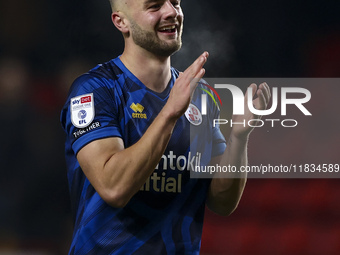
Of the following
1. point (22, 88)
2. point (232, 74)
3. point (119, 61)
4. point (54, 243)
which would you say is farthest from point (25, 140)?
point (119, 61)

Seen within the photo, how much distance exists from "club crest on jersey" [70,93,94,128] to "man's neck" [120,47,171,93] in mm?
Result: 204

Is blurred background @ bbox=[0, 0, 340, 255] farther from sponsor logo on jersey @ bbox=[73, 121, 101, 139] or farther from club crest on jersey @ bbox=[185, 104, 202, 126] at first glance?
sponsor logo on jersey @ bbox=[73, 121, 101, 139]

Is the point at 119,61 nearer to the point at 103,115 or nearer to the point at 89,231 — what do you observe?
the point at 103,115

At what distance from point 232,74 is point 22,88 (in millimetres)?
1335

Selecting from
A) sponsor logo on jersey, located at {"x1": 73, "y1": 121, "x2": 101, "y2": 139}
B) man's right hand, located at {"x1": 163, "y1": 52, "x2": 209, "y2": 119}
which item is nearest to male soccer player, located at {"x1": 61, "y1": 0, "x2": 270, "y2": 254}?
sponsor logo on jersey, located at {"x1": 73, "y1": 121, "x2": 101, "y2": 139}

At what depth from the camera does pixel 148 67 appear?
158 centimetres

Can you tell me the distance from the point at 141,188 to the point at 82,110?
28 cm

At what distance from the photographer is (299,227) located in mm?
3498

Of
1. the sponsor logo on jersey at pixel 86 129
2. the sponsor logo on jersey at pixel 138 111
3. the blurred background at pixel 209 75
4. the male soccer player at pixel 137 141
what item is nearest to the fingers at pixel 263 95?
the male soccer player at pixel 137 141

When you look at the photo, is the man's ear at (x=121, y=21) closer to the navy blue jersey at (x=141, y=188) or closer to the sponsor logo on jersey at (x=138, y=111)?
the navy blue jersey at (x=141, y=188)

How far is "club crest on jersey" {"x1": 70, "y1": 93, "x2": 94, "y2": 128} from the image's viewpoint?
141cm

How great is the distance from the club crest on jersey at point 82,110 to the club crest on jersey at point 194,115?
1.06 ft

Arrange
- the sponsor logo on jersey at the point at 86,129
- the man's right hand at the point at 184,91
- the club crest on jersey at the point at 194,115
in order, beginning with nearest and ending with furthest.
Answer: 1. the man's right hand at the point at 184,91
2. the sponsor logo on jersey at the point at 86,129
3. the club crest on jersey at the point at 194,115

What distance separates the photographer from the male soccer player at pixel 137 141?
4.60ft
